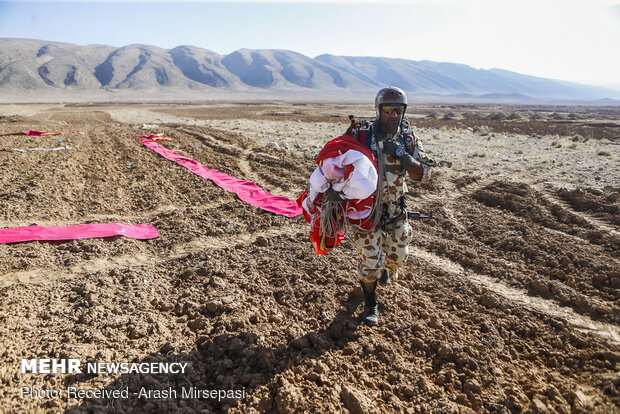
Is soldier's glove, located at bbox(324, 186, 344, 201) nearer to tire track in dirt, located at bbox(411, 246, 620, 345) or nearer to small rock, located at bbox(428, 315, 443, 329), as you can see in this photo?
small rock, located at bbox(428, 315, 443, 329)

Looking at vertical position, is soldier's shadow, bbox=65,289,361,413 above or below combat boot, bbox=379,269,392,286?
below

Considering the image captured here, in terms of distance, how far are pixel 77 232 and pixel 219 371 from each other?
3.28 meters

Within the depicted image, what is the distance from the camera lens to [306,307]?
125 inches

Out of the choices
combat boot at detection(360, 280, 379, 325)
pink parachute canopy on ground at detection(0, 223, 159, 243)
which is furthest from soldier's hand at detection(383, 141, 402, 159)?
pink parachute canopy on ground at detection(0, 223, 159, 243)

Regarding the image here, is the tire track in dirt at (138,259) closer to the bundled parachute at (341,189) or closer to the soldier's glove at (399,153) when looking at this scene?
the bundled parachute at (341,189)

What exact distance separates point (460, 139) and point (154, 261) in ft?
48.6

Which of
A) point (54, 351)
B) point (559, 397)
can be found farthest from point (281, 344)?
point (559, 397)

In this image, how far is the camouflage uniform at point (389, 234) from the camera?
2.73 meters

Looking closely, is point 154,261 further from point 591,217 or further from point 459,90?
point 459,90

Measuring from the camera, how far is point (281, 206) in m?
5.99

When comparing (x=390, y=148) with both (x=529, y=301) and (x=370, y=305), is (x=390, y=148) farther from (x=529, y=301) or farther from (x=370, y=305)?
(x=529, y=301)

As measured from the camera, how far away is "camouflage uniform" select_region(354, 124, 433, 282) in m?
2.73

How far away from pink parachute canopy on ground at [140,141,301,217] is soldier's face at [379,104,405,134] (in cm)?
304

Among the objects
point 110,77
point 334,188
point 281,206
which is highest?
point 110,77
